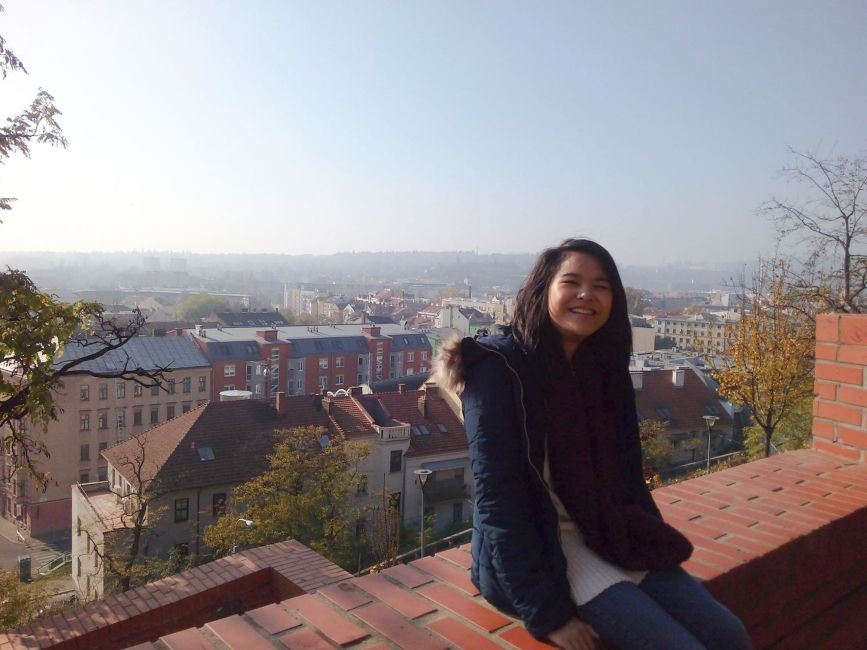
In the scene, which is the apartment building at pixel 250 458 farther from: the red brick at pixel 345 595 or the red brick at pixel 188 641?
the red brick at pixel 188 641

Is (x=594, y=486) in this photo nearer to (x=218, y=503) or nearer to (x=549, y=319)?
(x=549, y=319)

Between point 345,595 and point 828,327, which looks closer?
point 345,595

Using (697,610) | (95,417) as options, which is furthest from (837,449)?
(95,417)

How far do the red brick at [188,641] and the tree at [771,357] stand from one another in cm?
1024

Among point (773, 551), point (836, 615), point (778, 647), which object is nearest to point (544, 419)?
point (773, 551)

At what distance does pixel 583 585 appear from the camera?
1.55 metres

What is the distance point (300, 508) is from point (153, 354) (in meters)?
22.6

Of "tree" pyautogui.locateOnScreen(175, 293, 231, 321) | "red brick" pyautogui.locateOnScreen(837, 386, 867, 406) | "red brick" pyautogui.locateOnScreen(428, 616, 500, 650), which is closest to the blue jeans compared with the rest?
"red brick" pyautogui.locateOnScreen(428, 616, 500, 650)

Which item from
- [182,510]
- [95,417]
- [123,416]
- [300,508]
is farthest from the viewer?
[123,416]

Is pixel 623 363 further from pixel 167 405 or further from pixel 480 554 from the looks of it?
pixel 167 405

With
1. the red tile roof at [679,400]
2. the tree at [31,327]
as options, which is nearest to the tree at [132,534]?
the tree at [31,327]

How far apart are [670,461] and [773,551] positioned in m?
22.3

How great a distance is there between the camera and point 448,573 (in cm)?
186

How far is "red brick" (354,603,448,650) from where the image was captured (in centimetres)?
148
